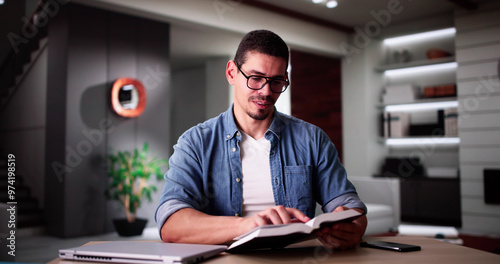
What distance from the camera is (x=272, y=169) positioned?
153 centimetres

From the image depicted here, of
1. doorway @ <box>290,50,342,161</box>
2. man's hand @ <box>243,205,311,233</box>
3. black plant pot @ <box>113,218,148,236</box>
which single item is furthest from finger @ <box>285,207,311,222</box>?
doorway @ <box>290,50,342,161</box>

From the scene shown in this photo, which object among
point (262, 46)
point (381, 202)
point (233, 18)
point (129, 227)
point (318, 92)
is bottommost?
point (129, 227)

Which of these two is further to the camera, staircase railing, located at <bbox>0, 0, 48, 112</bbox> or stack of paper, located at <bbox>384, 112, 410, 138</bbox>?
stack of paper, located at <bbox>384, 112, 410, 138</bbox>

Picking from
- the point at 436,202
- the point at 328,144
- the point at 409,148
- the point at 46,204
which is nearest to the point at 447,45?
the point at 409,148

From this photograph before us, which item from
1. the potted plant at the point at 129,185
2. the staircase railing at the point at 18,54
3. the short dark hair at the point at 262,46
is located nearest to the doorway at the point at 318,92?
the potted plant at the point at 129,185

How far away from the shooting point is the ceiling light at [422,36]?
19.9ft

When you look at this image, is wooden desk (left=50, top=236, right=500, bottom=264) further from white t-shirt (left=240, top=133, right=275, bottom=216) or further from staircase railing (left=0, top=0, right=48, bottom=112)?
staircase railing (left=0, top=0, right=48, bottom=112)

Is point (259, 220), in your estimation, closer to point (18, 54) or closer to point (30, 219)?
point (30, 219)

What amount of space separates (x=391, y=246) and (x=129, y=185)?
4.18m

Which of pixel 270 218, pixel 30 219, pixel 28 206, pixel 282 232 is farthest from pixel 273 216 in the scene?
pixel 28 206

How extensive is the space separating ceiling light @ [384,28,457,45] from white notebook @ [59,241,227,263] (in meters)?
5.71

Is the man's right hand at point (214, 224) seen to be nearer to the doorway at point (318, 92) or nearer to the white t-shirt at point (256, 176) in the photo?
the white t-shirt at point (256, 176)

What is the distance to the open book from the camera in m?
0.96

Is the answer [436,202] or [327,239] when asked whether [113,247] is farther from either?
[436,202]
